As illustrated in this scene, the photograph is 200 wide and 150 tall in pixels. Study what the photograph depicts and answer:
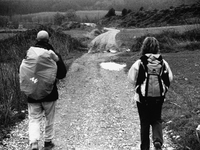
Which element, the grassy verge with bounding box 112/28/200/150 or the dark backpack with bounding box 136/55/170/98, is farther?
the grassy verge with bounding box 112/28/200/150

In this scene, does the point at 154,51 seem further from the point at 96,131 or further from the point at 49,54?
the point at 96,131

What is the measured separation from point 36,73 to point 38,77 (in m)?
0.09

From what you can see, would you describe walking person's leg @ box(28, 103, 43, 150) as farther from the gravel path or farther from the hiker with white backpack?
the gravel path

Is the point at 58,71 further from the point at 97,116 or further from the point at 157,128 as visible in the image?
the point at 97,116

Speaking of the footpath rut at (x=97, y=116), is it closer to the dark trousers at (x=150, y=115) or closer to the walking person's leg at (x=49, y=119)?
the walking person's leg at (x=49, y=119)

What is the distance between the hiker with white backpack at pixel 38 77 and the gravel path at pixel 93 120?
119 centimetres

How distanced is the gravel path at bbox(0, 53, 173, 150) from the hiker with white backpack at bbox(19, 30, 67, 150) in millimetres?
1188

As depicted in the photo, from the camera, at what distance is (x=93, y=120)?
310 inches

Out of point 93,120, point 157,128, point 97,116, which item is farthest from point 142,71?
point 97,116

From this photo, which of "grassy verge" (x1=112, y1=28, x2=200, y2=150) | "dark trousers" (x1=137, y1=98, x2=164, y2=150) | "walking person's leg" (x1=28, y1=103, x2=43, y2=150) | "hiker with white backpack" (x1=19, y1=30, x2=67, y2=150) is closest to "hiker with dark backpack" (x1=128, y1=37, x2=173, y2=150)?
"dark trousers" (x1=137, y1=98, x2=164, y2=150)

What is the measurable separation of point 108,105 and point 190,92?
3745mm

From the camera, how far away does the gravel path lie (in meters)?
6.14

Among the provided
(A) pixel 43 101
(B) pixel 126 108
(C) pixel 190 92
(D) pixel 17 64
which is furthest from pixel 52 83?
(C) pixel 190 92

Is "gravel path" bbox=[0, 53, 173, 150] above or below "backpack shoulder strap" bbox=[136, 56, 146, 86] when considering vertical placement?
below
